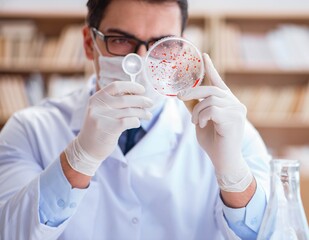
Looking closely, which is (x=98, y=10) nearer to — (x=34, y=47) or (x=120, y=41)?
(x=120, y=41)

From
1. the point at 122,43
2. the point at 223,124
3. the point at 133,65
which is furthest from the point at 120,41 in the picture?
the point at 223,124

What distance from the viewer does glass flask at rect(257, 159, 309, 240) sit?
779 mm

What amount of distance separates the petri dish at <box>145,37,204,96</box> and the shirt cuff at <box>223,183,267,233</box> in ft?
0.93

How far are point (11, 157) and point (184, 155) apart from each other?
1.60ft

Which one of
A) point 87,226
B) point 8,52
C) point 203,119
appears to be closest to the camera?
point 203,119

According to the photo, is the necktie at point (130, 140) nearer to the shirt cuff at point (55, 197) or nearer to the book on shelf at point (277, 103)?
the shirt cuff at point (55, 197)

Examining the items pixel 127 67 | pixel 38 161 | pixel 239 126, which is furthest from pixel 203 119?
pixel 38 161

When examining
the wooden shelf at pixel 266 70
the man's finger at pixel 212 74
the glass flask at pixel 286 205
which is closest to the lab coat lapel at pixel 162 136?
the man's finger at pixel 212 74

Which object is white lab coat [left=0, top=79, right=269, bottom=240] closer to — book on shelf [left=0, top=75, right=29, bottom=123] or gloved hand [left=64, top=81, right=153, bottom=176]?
gloved hand [left=64, top=81, right=153, bottom=176]

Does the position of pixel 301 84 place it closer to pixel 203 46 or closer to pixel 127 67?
pixel 203 46

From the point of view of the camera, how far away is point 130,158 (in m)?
1.25

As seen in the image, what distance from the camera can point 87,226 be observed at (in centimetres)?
119

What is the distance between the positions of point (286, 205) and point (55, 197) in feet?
1.58

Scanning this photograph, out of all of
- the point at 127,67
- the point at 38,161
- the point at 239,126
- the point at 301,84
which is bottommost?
the point at 301,84
